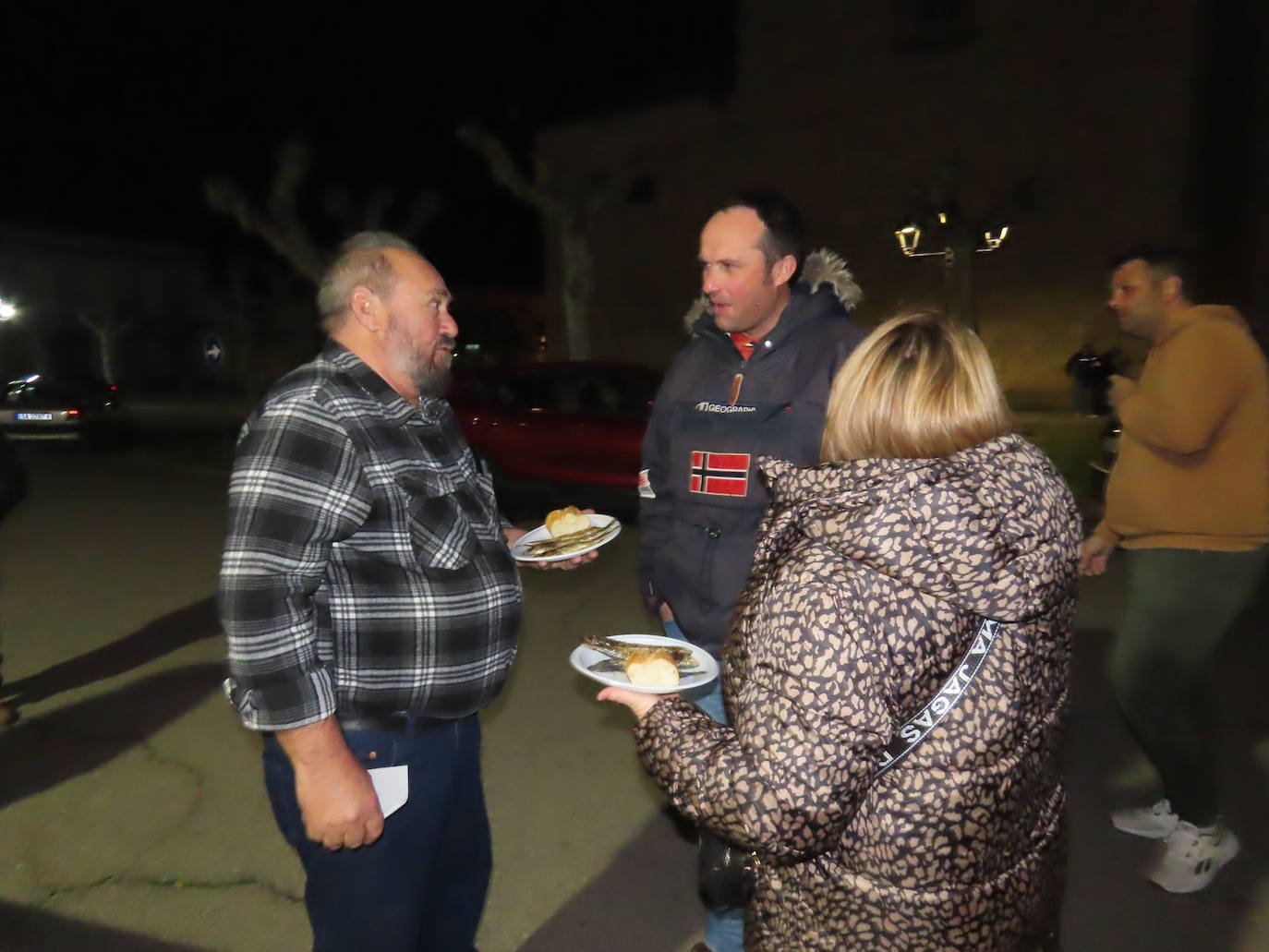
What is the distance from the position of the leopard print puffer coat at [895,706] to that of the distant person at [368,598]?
61cm

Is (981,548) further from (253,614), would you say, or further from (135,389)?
(135,389)

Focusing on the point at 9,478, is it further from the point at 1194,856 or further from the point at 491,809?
the point at 1194,856

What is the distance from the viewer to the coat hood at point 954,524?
1.26 meters

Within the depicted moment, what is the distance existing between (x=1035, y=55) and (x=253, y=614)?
24001 mm

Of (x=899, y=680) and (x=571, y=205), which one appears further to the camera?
(x=571, y=205)

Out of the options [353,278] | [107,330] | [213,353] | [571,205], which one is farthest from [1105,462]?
[107,330]

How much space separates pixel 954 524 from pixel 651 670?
0.78 meters

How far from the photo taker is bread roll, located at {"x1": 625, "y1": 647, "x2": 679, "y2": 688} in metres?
1.78

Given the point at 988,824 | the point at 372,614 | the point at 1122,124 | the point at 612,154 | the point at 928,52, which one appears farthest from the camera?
the point at 612,154

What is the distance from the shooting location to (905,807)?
1.34 meters

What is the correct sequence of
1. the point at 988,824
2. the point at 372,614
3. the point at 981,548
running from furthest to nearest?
the point at 372,614 → the point at 988,824 → the point at 981,548

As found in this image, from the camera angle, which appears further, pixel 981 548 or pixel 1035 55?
pixel 1035 55

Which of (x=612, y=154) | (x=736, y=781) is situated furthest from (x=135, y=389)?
(x=736, y=781)

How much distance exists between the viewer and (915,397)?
142 centimetres
